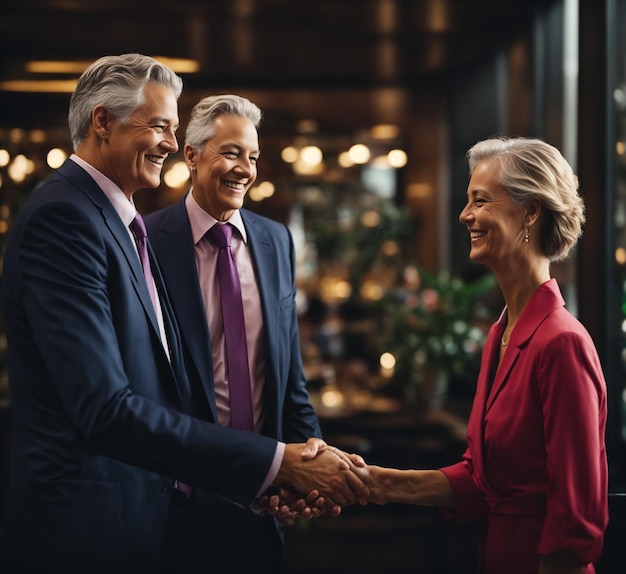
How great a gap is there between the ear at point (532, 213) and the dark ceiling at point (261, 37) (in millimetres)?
4426

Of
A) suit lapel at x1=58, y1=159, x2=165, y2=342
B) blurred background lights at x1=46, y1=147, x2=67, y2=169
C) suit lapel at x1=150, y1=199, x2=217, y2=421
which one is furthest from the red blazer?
blurred background lights at x1=46, y1=147, x2=67, y2=169

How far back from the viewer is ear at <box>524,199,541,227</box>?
2.01m

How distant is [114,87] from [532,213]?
1035 mm

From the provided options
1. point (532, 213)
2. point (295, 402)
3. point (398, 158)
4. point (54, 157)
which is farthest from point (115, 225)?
point (398, 158)

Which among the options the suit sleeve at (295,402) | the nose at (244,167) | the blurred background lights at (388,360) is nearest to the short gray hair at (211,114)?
the nose at (244,167)

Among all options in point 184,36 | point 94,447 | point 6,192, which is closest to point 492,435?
point 94,447

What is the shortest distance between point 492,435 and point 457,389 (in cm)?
451

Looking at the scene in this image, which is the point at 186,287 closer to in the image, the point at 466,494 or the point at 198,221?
the point at 198,221

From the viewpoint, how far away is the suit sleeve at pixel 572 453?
1798mm

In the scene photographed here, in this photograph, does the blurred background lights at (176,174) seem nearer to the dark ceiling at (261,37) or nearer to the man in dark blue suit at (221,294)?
the dark ceiling at (261,37)

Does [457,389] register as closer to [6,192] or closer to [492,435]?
[6,192]

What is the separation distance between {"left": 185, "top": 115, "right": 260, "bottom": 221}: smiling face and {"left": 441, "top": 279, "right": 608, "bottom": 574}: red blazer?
83 centimetres

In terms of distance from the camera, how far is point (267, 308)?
Result: 236 cm

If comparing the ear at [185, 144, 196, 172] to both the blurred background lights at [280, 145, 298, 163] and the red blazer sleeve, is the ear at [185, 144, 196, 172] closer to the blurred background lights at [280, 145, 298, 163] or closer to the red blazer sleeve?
the red blazer sleeve
